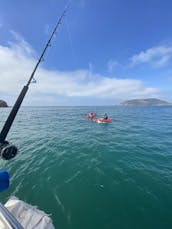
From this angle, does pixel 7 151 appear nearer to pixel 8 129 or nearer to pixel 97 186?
pixel 8 129

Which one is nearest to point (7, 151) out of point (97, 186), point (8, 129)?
point (8, 129)

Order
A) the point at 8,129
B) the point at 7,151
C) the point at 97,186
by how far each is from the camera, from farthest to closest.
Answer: the point at 97,186 < the point at 8,129 < the point at 7,151

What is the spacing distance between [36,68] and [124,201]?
7.08 m

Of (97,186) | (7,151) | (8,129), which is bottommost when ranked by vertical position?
(97,186)

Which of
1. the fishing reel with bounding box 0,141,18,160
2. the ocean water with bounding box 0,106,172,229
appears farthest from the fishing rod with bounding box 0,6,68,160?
the ocean water with bounding box 0,106,172,229

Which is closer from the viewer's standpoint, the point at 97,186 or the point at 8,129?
the point at 8,129

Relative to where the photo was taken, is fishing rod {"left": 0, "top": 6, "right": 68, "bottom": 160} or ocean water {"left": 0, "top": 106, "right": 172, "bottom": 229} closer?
fishing rod {"left": 0, "top": 6, "right": 68, "bottom": 160}

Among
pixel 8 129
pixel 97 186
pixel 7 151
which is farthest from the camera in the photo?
pixel 97 186

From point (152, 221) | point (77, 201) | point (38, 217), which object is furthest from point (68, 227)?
point (152, 221)

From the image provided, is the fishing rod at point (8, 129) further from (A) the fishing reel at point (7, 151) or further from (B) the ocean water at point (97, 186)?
(B) the ocean water at point (97, 186)

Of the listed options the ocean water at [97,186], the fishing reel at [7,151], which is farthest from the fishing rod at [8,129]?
the ocean water at [97,186]

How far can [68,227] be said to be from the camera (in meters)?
4.86

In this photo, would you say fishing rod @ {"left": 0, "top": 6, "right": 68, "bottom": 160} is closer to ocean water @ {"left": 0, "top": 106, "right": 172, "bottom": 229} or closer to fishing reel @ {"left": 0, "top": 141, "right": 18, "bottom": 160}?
fishing reel @ {"left": 0, "top": 141, "right": 18, "bottom": 160}

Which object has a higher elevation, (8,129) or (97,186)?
(8,129)
